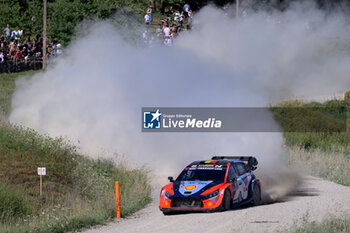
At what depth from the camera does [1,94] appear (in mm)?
35031

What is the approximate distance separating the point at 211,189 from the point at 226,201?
0.52 m

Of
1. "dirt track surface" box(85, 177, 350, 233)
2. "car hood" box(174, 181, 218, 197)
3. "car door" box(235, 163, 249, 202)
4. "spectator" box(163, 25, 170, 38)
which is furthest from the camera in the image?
"spectator" box(163, 25, 170, 38)

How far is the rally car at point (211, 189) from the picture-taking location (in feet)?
61.7

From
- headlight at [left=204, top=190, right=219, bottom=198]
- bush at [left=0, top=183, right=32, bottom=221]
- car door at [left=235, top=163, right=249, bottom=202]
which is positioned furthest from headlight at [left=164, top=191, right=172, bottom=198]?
bush at [left=0, top=183, right=32, bottom=221]

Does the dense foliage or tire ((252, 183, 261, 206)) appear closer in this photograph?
tire ((252, 183, 261, 206))

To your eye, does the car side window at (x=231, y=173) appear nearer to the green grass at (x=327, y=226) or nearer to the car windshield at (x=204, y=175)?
the car windshield at (x=204, y=175)

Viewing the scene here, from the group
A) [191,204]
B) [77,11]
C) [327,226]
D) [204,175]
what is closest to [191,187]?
[191,204]

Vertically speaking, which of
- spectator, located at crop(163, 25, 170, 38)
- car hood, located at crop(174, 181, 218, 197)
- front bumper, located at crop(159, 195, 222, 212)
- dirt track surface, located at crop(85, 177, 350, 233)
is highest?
spectator, located at crop(163, 25, 170, 38)

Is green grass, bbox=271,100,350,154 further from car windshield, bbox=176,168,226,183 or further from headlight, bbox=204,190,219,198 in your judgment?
headlight, bbox=204,190,219,198

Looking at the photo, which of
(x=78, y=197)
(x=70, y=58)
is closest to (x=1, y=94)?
(x=70, y=58)

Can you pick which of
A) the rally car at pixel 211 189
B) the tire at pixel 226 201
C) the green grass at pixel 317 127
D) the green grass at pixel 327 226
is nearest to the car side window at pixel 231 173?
the rally car at pixel 211 189

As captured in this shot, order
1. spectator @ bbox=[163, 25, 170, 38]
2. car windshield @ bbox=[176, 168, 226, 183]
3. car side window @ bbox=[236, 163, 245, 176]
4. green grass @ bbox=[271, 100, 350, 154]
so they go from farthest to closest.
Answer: green grass @ bbox=[271, 100, 350, 154]
spectator @ bbox=[163, 25, 170, 38]
car side window @ bbox=[236, 163, 245, 176]
car windshield @ bbox=[176, 168, 226, 183]

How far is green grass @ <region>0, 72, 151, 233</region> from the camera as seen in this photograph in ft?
60.2

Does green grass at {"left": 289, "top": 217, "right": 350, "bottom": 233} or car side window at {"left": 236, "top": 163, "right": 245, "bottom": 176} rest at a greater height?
car side window at {"left": 236, "top": 163, "right": 245, "bottom": 176}
